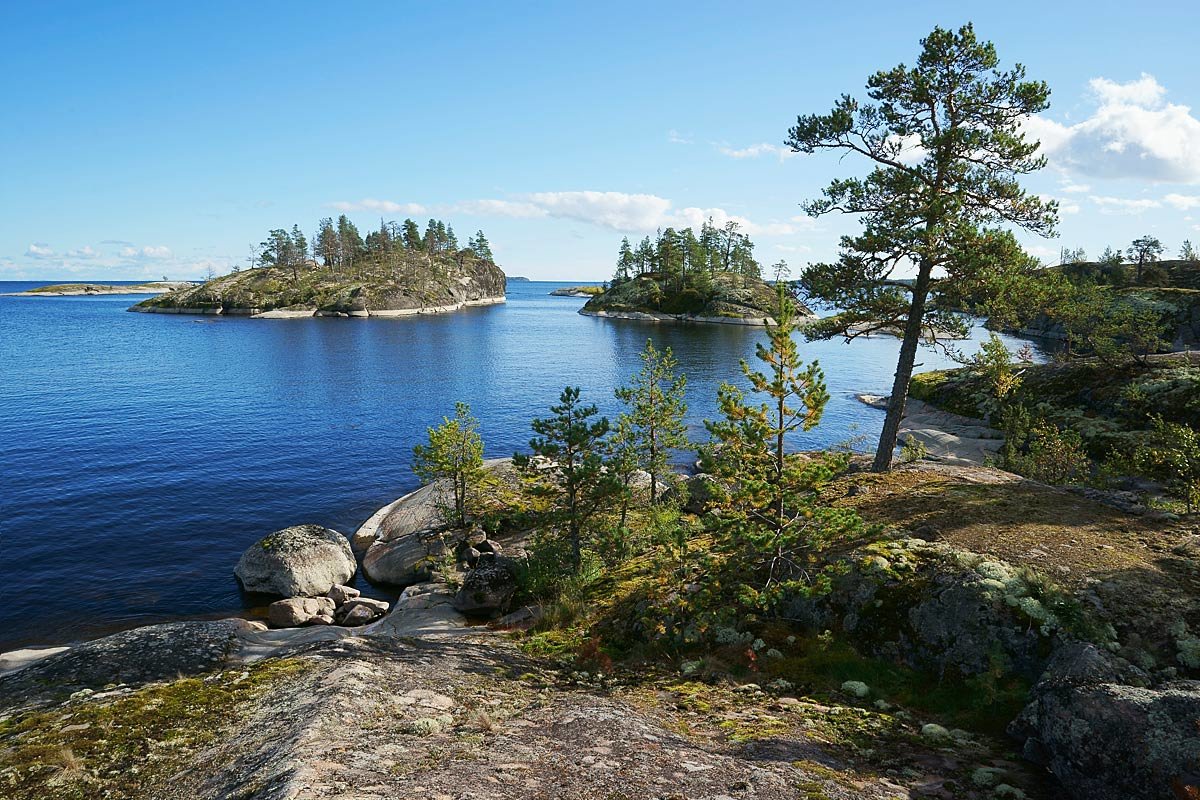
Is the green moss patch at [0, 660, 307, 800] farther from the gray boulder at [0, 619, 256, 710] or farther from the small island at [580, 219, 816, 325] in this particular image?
the small island at [580, 219, 816, 325]

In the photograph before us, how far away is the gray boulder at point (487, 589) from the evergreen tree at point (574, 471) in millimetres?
3334

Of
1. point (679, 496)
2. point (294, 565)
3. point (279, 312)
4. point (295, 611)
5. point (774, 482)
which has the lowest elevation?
point (295, 611)

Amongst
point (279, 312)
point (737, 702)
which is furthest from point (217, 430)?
point (279, 312)

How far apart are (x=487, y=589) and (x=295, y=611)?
8841 millimetres

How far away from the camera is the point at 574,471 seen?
21.7 meters

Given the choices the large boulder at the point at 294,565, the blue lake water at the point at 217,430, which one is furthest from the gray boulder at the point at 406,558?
the large boulder at the point at 294,565

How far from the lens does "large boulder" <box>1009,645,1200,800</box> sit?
7.94 metres

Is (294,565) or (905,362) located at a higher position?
(905,362)

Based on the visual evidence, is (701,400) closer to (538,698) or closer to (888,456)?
(888,456)

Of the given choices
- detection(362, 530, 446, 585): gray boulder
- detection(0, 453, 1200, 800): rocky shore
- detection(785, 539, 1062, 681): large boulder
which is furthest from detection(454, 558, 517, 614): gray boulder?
detection(785, 539, 1062, 681): large boulder

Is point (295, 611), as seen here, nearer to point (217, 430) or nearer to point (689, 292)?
point (217, 430)

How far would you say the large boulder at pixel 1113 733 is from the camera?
7938 mm

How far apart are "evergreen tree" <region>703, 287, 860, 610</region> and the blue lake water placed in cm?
2112

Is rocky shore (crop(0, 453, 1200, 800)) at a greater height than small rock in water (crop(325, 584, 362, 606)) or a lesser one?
greater
